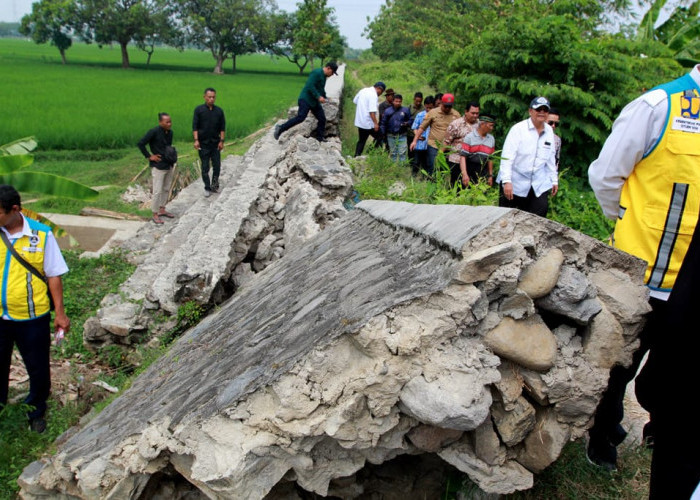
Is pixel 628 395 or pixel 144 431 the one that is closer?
pixel 144 431

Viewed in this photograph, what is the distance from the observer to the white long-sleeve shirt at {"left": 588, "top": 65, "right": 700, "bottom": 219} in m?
2.33

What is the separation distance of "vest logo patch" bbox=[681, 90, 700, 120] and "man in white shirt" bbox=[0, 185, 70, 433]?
375 centimetres

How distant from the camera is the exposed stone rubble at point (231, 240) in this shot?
4727 millimetres

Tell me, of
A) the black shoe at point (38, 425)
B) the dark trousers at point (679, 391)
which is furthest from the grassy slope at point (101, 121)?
the dark trousers at point (679, 391)

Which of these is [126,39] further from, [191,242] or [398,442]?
[398,442]

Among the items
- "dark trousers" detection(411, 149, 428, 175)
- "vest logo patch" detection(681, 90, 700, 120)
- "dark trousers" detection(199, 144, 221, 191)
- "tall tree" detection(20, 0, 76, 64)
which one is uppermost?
"tall tree" detection(20, 0, 76, 64)

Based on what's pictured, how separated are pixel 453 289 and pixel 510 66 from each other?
8208mm

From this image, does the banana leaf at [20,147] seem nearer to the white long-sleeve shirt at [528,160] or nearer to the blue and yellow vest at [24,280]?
the blue and yellow vest at [24,280]

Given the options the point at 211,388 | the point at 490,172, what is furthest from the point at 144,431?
the point at 490,172

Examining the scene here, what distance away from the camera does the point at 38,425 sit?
3988mm

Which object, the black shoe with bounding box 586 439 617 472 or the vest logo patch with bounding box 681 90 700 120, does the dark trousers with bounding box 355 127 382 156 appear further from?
the black shoe with bounding box 586 439 617 472

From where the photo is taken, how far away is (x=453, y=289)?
1808 millimetres

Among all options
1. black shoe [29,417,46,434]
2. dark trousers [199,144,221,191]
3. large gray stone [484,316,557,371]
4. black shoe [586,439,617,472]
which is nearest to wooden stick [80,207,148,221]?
dark trousers [199,144,221,191]

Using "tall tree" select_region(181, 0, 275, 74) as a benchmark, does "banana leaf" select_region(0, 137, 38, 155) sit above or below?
below
